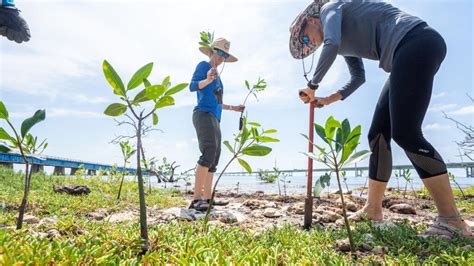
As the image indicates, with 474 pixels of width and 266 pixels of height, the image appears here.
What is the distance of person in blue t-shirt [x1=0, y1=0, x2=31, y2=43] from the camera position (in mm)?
2080

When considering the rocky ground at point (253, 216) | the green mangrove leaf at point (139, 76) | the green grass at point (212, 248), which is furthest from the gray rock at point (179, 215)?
the green mangrove leaf at point (139, 76)

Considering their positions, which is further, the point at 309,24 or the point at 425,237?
the point at 309,24

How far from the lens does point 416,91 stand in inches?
79.6

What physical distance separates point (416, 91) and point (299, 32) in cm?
113

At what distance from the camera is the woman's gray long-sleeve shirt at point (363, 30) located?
85.0 inches

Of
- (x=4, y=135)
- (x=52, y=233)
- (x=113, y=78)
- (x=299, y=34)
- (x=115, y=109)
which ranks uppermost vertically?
(x=299, y=34)

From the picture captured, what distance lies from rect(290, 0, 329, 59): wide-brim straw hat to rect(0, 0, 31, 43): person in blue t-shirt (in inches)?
81.8

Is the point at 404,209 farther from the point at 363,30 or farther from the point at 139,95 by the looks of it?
the point at 139,95

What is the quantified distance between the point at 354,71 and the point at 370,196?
3.59 ft

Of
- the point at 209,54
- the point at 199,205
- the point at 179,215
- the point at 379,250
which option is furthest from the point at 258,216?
the point at 209,54

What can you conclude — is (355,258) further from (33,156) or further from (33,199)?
(33,199)

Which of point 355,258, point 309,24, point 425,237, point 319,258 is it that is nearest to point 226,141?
point 319,258

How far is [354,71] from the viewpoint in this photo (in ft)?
9.20

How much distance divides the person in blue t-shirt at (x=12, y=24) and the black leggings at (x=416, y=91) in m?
2.58
